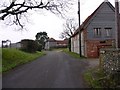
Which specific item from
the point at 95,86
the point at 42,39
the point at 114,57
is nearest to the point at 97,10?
the point at 114,57

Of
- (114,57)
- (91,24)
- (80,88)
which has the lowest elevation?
(80,88)

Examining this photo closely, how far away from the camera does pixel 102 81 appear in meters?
13.6

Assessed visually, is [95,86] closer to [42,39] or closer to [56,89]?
[56,89]

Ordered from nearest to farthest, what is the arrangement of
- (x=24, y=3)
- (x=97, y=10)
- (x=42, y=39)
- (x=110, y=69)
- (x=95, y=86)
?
1. (x=95, y=86)
2. (x=110, y=69)
3. (x=24, y=3)
4. (x=97, y=10)
5. (x=42, y=39)

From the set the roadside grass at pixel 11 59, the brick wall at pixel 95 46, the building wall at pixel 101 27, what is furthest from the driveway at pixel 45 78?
the building wall at pixel 101 27

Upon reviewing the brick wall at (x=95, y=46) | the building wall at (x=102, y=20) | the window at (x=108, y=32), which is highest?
the building wall at (x=102, y=20)

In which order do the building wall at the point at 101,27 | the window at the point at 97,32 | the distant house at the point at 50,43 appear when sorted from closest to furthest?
the building wall at the point at 101,27
the window at the point at 97,32
the distant house at the point at 50,43

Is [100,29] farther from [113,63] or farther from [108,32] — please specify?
[113,63]

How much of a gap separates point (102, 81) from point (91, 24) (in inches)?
1223

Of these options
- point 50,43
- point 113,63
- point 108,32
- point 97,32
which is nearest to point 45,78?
point 113,63

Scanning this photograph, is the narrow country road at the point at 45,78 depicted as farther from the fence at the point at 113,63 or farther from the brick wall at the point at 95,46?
the brick wall at the point at 95,46

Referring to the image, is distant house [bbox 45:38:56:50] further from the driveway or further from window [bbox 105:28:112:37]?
the driveway

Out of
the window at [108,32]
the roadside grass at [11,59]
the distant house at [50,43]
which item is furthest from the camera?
the distant house at [50,43]

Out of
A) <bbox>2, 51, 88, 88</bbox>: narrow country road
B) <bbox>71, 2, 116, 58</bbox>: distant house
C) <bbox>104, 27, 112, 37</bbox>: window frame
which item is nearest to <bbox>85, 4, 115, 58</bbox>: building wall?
<bbox>71, 2, 116, 58</bbox>: distant house
